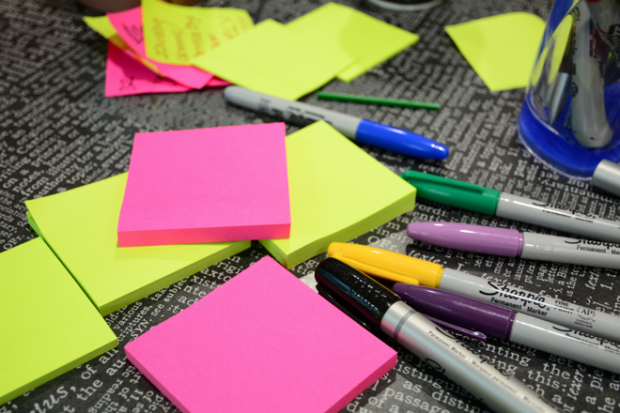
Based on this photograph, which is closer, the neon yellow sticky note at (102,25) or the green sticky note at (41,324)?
the green sticky note at (41,324)

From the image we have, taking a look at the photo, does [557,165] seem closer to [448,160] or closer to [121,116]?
[448,160]

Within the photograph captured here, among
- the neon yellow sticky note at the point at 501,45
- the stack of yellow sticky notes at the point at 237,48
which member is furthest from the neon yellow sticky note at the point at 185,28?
the neon yellow sticky note at the point at 501,45

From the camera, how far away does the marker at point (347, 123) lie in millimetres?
561

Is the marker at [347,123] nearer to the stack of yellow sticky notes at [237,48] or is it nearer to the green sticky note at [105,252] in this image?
the stack of yellow sticky notes at [237,48]

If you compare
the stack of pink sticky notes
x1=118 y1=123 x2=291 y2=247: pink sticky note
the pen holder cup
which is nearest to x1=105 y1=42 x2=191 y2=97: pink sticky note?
the stack of pink sticky notes

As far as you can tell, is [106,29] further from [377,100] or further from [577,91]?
[577,91]

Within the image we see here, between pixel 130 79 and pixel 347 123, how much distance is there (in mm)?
285

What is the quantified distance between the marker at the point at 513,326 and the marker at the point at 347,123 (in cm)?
19

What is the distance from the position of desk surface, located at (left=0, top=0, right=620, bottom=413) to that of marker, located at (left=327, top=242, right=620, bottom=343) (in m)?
0.03

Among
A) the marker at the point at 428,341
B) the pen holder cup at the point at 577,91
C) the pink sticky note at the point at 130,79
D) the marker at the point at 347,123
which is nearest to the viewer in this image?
the marker at the point at 428,341

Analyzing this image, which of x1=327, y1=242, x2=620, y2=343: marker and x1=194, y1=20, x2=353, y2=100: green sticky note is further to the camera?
x1=194, y1=20, x2=353, y2=100: green sticky note

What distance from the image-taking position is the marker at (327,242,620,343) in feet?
1.31

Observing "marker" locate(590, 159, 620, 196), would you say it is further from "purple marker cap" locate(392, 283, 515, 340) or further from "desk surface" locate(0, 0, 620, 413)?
"purple marker cap" locate(392, 283, 515, 340)

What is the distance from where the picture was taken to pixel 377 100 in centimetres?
64
